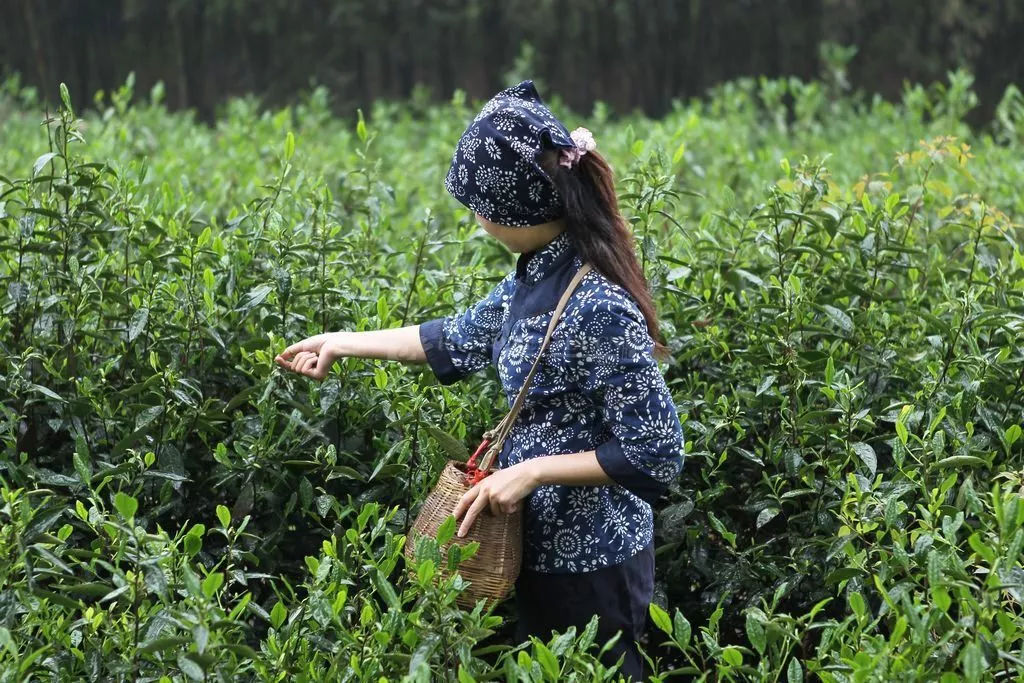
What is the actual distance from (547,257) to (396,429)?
696mm

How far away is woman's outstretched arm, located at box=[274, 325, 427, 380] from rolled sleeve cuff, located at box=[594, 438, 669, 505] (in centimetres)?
58

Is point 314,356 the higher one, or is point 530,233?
point 530,233

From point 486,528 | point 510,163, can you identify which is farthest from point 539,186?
point 486,528

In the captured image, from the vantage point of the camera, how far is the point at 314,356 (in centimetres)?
272

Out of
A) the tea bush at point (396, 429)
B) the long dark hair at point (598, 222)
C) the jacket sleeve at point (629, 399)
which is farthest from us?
the long dark hair at point (598, 222)

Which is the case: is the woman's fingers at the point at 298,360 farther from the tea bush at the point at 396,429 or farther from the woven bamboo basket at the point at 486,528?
the woven bamboo basket at the point at 486,528


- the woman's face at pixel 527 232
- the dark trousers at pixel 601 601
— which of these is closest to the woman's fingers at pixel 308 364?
the woman's face at pixel 527 232

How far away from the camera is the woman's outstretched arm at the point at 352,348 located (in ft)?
8.87

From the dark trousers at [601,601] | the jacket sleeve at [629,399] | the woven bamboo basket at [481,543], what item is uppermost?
the jacket sleeve at [629,399]

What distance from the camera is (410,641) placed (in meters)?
2.04

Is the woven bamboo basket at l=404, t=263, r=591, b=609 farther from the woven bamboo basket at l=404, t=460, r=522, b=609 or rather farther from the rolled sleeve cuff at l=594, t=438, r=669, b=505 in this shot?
the rolled sleeve cuff at l=594, t=438, r=669, b=505

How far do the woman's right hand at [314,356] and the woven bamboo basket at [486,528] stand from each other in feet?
1.36

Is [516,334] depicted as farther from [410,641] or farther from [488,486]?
[410,641]

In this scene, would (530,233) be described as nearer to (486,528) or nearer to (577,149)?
(577,149)
